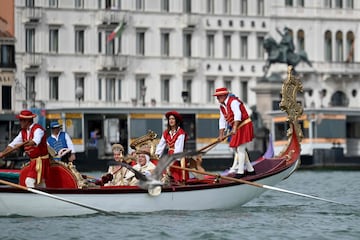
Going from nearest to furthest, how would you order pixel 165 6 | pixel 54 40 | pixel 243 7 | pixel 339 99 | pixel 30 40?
pixel 30 40
pixel 54 40
pixel 165 6
pixel 243 7
pixel 339 99

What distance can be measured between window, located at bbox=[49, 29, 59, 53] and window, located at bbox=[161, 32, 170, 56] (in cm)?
456

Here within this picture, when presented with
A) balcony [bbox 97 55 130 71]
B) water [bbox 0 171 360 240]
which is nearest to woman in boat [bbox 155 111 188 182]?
water [bbox 0 171 360 240]

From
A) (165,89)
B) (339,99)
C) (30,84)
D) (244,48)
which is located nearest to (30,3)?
(30,84)

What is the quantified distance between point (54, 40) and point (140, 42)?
12.2 feet

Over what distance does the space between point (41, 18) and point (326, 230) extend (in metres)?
40.0

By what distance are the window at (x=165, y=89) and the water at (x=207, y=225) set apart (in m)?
37.2

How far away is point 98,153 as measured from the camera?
164 ft

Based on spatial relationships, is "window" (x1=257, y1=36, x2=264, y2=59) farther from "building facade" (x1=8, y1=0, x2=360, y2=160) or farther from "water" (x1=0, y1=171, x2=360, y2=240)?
"water" (x1=0, y1=171, x2=360, y2=240)

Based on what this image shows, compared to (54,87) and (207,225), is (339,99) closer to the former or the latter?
(54,87)

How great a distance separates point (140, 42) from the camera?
60844 millimetres

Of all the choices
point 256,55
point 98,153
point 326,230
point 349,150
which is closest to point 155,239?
point 326,230

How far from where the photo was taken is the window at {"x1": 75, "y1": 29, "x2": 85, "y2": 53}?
59.6 meters

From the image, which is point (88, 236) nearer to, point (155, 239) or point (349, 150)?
point (155, 239)

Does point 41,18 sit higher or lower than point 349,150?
higher
